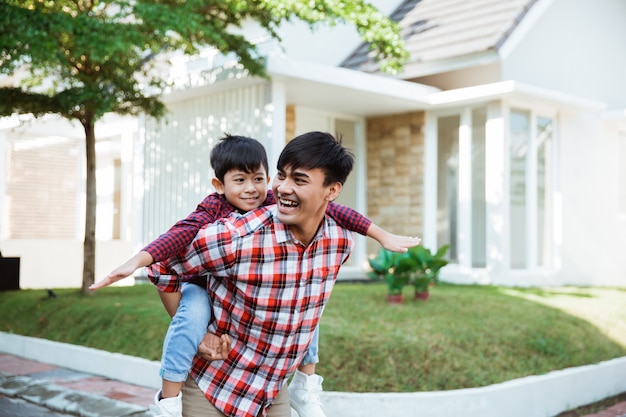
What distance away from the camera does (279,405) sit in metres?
2.60

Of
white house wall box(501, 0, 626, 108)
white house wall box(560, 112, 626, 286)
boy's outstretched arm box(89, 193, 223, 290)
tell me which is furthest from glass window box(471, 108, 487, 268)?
boy's outstretched arm box(89, 193, 223, 290)

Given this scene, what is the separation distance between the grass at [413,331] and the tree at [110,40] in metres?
1.10

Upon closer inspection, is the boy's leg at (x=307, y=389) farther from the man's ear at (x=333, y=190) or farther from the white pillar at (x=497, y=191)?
the white pillar at (x=497, y=191)

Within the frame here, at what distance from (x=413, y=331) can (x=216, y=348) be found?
14.7ft

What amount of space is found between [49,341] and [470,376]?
15.1 ft

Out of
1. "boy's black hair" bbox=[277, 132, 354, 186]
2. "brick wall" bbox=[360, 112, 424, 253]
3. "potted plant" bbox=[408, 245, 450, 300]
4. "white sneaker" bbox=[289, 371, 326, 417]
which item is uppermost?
"brick wall" bbox=[360, 112, 424, 253]

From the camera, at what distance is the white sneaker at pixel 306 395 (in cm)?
274

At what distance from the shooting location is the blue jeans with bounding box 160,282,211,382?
8.09ft

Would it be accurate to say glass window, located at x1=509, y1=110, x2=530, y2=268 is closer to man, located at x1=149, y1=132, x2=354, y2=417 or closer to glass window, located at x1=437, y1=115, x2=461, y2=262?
glass window, located at x1=437, y1=115, x2=461, y2=262

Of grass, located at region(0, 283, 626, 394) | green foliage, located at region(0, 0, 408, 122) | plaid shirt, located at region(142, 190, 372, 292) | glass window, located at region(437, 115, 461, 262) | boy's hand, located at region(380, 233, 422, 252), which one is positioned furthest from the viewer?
glass window, located at region(437, 115, 461, 262)

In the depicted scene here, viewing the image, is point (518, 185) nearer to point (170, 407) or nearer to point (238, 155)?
point (238, 155)

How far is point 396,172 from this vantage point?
13.5 metres

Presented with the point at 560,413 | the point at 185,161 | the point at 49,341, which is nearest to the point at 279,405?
the point at 560,413

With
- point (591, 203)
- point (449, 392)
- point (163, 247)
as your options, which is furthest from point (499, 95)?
point (163, 247)
